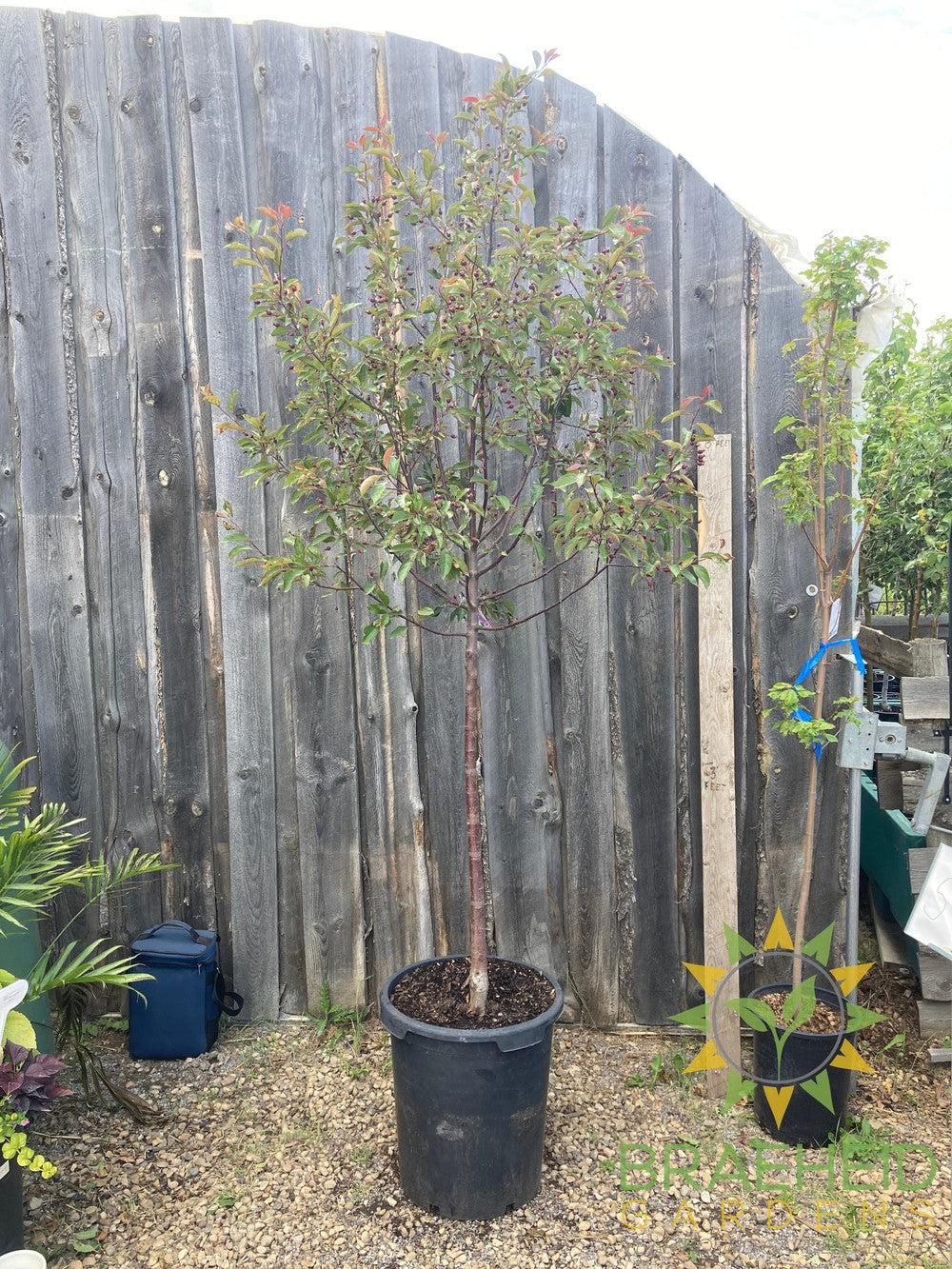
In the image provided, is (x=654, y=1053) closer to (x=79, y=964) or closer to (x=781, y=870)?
(x=781, y=870)

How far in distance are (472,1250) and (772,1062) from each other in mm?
841

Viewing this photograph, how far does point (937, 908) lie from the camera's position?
1.69 m

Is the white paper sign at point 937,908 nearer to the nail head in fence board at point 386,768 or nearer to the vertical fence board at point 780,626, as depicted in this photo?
the vertical fence board at point 780,626

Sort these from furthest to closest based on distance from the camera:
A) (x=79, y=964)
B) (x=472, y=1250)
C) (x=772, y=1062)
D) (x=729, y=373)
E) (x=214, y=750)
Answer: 1. (x=214, y=750)
2. (x=729, y=373)
3. (x=772, y=1062)
4. (x=79, y=964)
5. (x=472, y=1250)

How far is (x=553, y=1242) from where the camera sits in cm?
191

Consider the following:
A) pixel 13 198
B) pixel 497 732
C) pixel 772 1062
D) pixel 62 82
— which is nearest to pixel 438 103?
pixel 62 82

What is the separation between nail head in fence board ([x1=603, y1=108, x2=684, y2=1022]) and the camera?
2.55m

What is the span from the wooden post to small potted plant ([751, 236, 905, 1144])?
0.50ft

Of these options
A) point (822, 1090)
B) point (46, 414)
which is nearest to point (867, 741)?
point (822, 1090)

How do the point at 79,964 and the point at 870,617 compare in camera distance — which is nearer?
the point at 79,964

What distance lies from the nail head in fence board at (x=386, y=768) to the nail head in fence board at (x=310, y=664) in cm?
4

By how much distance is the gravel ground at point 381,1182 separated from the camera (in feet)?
6.20

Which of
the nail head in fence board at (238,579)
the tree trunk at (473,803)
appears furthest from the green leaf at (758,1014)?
the nail head in fence board at (238,579)

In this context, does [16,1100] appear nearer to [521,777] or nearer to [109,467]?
[521,777]
